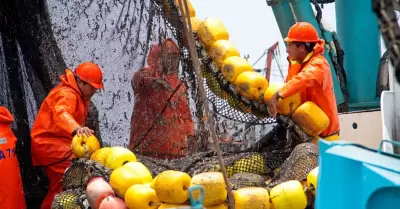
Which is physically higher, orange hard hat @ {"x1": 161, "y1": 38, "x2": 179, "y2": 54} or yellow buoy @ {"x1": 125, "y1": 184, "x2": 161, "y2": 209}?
orange hard hat @ {"x1": 161, "y1": 38, "x2": 179, "y2": 54}

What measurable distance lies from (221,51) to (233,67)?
0.24m

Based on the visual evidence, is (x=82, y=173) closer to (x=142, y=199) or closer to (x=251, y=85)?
(x=142, y=199)

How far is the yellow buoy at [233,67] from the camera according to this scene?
6621 millimetres

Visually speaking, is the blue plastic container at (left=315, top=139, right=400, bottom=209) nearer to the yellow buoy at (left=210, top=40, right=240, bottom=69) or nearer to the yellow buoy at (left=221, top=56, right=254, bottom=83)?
the yellow buoy at (left=221, top=56, right=254, bottom=83)

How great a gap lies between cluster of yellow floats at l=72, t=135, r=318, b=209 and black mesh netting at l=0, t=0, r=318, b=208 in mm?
1570

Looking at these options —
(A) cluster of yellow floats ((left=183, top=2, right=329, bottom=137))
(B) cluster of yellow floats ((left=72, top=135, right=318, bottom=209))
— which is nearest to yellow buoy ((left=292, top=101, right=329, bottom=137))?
(A) cluster of yellow floats ((left=183, top=2, right=329, bottom=137))

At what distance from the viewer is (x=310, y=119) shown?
6.15 meters

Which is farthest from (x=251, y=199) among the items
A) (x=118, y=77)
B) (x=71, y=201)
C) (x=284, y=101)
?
(x=118, y=77)

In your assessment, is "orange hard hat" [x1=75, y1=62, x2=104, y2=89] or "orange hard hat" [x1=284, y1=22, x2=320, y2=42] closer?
"orange hard hat" [x1=284, y1=22, x2=320, y2=42]

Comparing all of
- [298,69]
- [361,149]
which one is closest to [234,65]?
[298,69]

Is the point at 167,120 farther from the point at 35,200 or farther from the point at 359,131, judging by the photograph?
the point at 359,131

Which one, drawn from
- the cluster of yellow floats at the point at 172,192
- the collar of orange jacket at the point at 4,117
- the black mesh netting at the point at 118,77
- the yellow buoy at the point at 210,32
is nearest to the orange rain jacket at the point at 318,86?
the black mesh netting at the point at 118,77

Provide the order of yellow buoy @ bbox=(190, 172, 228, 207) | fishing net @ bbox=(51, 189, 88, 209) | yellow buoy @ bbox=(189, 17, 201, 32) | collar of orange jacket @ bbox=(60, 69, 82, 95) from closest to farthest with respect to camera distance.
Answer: yellow buoy @ bbox=(190, 172, 228, 207) < fishing net @ bbox=(51, 189, 88, 209) < collar of orange jacket @ bbox=(60, 69, 82, 95) < yellow buoy @ bbox=(189, 17, 201, 32)

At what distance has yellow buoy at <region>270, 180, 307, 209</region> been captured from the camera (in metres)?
4.64
